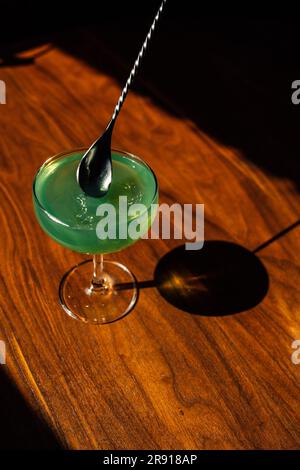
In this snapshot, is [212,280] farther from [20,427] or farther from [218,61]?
[218,61]

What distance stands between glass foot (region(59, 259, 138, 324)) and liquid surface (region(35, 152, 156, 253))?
0.40ft

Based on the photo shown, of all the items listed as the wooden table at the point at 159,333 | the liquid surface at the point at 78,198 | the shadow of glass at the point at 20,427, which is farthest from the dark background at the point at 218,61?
the shadow of glass at the point at 20,427

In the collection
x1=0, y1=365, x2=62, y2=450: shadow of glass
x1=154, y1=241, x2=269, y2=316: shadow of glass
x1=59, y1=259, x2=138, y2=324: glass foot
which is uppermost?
x1=154, y1=241, x2=269, y2=316: shadow of glass

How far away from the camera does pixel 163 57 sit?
5.24 feet

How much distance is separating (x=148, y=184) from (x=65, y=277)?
0.23m

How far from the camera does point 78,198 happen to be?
955 millimetres

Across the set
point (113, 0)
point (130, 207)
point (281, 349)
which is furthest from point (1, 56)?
point (281, 349)

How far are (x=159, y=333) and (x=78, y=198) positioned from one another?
0.83 ft

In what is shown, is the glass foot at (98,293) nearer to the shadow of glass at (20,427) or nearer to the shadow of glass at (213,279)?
the shadow of glass at (213,279)

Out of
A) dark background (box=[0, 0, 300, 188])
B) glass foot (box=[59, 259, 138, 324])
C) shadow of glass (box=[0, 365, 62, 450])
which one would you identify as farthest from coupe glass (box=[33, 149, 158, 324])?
dark background (box=[0, 0, 300, 188])

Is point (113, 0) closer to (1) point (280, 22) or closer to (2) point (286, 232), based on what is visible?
(1) point (280, 22)

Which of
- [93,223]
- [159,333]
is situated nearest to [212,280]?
[159,333]

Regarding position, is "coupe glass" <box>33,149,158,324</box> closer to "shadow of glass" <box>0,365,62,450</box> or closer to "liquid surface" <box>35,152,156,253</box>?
"liquid surface" <box>35,152,156,253</box>

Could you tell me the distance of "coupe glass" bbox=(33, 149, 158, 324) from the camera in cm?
90
